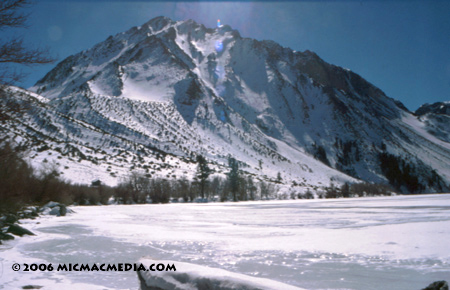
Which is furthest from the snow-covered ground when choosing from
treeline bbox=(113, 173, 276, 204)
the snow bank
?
treeline bbox=(113, 173, 276, 204)

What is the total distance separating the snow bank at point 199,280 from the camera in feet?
12.7

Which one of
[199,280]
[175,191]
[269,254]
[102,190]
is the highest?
[199,280]

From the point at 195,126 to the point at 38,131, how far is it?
87897mm

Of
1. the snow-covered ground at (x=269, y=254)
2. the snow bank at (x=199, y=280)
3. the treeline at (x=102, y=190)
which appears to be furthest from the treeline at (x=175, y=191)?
the snow bank at (x=199, y=280)

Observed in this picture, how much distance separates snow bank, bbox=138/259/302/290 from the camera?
3.88 m

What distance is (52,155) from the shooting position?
8269 centimetres

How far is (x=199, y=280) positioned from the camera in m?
4.36

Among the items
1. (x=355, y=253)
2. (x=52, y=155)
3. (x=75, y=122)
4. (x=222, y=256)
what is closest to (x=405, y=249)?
(x=355, y=253)

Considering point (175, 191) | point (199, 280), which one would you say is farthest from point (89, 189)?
point (199, 280)

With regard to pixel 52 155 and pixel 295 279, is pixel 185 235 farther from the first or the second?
pixel 52 155

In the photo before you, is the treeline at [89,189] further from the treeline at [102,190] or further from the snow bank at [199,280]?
the snow bank at [199,280]

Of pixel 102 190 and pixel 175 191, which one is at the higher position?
pixel 102 190

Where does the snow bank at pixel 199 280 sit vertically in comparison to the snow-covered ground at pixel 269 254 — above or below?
above

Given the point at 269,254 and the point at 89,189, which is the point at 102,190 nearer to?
the point at 89,189
